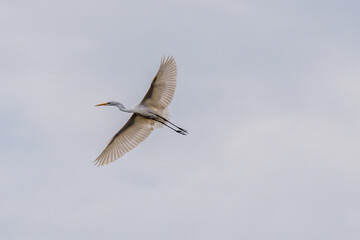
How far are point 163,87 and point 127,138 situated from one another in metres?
3.17

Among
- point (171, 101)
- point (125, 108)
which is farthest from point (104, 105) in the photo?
Answer: point (171, 101)

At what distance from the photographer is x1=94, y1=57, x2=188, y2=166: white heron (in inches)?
1198

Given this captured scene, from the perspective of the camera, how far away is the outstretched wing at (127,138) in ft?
106

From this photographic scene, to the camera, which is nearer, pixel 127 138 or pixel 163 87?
pixel 163 87

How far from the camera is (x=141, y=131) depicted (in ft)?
107

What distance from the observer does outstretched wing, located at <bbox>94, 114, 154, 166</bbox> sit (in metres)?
32.3

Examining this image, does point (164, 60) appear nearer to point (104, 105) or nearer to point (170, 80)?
point (170, 80)

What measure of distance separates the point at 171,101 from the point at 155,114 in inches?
32.3

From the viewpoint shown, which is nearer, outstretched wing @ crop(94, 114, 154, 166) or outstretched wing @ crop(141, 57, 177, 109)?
outstretched wing @ crop(141, 57, 177, 109)

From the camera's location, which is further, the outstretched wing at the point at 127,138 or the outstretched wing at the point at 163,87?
the outstretched wing at the point at 127,138

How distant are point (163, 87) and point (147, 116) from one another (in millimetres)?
1502

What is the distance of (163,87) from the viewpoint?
30719 mm

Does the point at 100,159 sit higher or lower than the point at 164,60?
lower

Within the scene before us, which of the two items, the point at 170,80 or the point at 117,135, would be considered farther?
the point at 117,135
